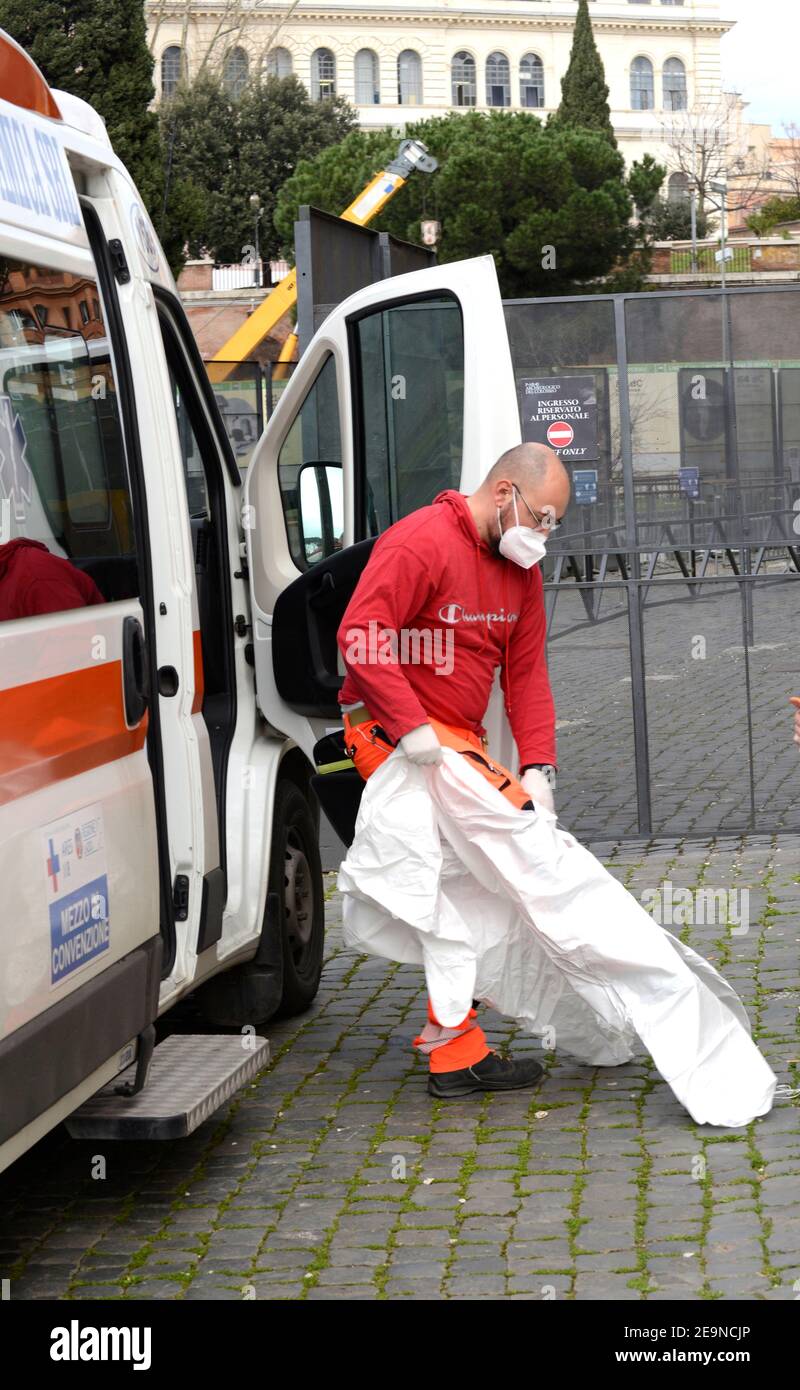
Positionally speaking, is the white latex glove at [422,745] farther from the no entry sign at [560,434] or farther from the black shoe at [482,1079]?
the no entry sign at [560,434]

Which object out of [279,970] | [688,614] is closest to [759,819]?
[688,614]

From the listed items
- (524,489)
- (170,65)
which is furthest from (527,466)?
(170,65)

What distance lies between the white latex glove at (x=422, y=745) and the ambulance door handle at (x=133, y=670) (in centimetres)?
83

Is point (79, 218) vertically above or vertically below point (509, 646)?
above

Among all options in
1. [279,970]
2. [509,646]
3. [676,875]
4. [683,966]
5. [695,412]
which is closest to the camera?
[683,966]

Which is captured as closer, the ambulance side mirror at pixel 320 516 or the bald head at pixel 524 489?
the bald head at pixel 524 489

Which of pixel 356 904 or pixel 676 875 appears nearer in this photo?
pixel 356 904

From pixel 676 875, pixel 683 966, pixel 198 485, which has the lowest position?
pixel 676 875

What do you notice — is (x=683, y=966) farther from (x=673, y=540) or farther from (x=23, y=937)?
(x=673, y=540)

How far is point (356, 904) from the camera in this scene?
18.0 ft

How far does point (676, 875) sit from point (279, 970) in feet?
9.80

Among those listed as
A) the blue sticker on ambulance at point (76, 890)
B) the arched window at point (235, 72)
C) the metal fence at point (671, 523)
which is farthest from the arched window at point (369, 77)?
the blue sticker on ambulance at point (76, 890)

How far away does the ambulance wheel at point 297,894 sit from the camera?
6.18 metres

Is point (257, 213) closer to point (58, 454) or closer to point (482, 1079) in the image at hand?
point (482, 1079)
